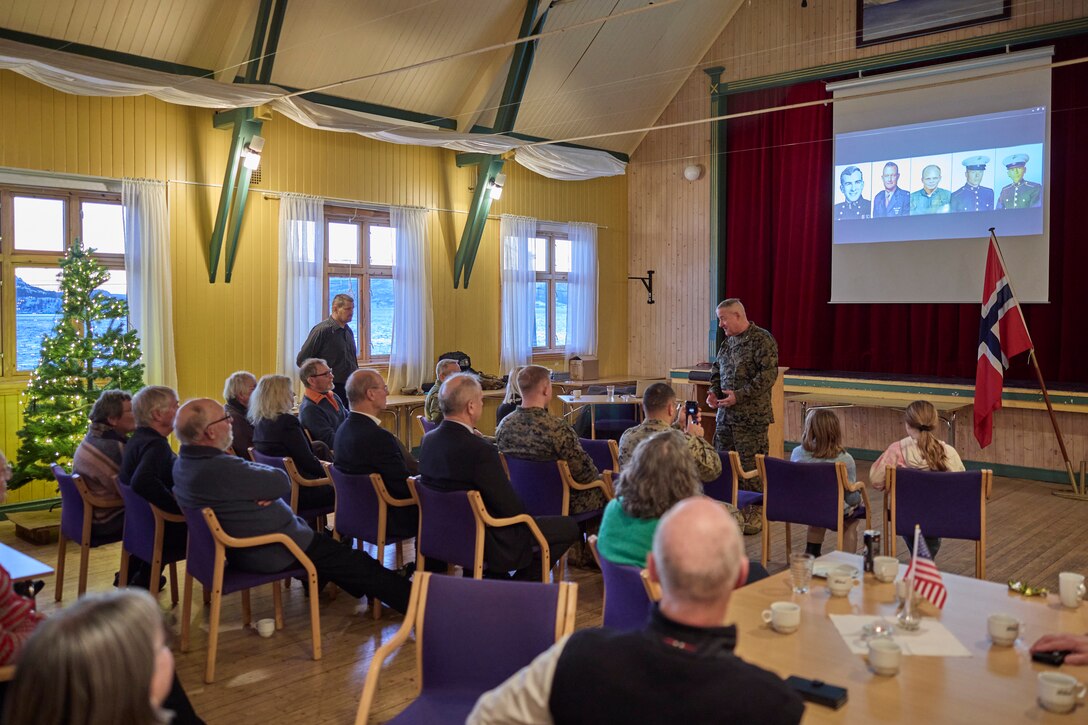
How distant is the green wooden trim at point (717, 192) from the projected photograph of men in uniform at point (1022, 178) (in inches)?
129

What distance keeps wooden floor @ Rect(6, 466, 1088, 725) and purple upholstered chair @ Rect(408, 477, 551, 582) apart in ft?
1.57

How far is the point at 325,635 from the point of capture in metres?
4.54

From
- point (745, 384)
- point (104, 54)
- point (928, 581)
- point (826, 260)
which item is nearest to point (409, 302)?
point (104, 54)

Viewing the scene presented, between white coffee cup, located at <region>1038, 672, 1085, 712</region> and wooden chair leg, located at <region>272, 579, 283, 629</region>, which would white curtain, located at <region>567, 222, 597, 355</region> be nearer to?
wooden chair leg, located at <region>272, 579, 283, 629</region>

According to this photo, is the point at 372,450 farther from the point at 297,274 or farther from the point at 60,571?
the point at 297,274

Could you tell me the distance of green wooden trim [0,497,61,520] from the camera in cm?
704

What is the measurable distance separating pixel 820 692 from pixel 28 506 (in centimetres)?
682

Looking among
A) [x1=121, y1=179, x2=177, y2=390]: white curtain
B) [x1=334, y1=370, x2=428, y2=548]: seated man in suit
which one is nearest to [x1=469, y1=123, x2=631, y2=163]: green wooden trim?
[x1=121, y1=179, x2=177, y2=390]: white curtain

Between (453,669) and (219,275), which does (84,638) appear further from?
(219,275)

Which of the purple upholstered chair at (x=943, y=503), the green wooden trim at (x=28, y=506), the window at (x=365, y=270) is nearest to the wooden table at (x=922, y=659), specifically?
the purple upholstered chair at (x=943, y=503)

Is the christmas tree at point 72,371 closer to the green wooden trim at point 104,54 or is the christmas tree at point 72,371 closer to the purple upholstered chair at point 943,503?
the green wooden trim at point 104,54

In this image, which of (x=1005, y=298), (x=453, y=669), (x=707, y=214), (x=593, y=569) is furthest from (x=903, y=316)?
(x=453, y=669)

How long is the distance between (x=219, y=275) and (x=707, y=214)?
19.7ft

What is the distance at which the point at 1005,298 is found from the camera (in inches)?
323
